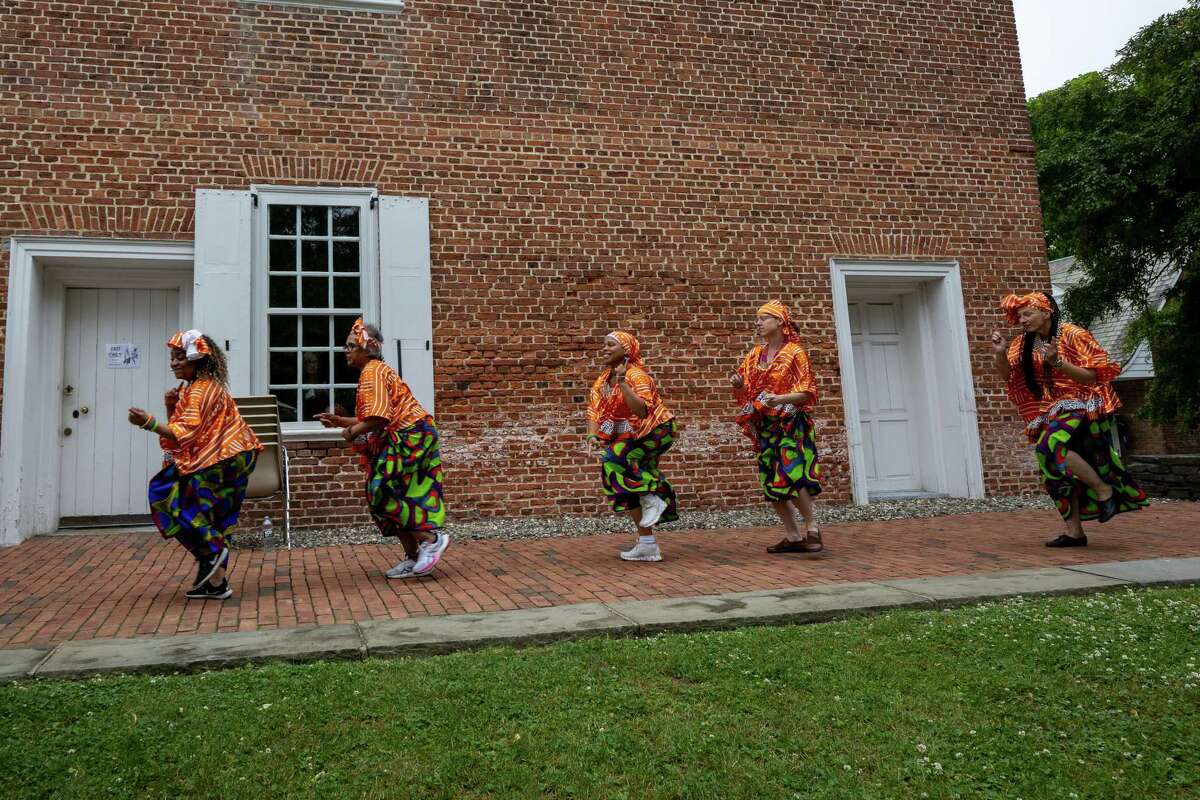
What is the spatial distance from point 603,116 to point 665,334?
235 centimetres

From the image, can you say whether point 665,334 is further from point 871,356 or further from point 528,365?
point 871,356

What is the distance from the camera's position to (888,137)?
9234 mm

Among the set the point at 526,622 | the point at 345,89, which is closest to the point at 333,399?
the point at 345,89

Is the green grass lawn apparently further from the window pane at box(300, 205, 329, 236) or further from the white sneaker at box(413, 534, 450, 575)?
the window pane at box(300, 205, 329, 236)

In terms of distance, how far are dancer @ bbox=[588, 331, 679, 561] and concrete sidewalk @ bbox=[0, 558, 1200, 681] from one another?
4.99 ft

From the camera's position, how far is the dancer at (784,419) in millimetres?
5617

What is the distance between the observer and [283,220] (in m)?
7.65

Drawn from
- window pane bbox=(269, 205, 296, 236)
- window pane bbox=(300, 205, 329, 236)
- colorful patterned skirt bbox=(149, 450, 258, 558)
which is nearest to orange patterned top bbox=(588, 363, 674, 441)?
colorful patterned skirt bbox=(149, 450, 258, 558)

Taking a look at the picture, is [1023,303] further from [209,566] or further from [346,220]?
[346,220]

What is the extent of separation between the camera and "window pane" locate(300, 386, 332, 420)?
7467 mm

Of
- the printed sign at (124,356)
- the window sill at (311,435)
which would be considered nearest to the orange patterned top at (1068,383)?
the window sill at (311,435)

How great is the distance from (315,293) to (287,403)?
3.44 ft

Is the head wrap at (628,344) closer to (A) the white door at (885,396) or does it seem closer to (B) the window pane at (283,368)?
(B) the window pane at (283,368)

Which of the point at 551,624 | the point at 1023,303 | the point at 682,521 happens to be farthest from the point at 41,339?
the point at 1023,303
